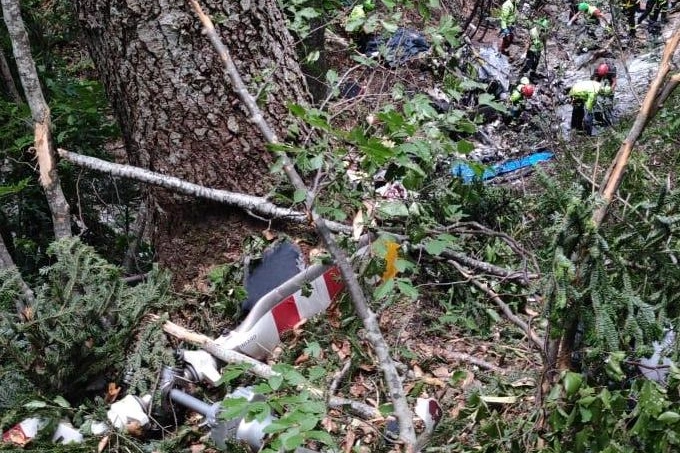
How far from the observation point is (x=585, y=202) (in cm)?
154

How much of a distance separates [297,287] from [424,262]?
1.83ft

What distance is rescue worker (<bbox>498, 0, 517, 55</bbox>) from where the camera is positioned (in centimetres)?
849

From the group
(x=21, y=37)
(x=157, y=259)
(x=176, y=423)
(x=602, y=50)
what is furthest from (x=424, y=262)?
(x=602, y=50)

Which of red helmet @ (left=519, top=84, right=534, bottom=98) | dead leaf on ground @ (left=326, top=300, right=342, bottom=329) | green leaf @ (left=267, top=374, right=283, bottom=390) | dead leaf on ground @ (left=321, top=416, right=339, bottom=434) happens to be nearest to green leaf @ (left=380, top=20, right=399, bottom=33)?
dead leaf on ground @ (left=326, top=300, right=342, bottom=329)

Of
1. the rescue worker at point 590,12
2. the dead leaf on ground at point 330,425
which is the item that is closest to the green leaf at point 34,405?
the dead leaf on ground at point 330,425

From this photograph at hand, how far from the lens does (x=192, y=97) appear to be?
9.40ft

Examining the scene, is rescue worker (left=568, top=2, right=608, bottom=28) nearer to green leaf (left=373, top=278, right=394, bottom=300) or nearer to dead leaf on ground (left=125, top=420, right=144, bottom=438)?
green leaf (left=373, top=278, right=394, bottom=300)

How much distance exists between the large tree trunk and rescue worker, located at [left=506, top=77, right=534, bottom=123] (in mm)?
5073

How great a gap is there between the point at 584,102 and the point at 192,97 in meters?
5.49

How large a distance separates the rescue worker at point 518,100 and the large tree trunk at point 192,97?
5073mm

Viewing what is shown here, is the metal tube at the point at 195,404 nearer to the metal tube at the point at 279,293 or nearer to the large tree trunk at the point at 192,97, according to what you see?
the metal tube at the point at 279,293

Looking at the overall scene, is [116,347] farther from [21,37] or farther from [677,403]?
[677,403]

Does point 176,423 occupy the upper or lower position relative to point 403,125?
lower

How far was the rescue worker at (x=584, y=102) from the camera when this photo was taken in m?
6.92
